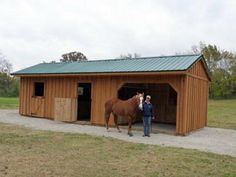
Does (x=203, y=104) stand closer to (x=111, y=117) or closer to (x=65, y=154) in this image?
(x=111, y=117)

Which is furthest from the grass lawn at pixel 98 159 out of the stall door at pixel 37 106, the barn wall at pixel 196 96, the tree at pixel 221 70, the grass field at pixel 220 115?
the tree at pixel 221 70

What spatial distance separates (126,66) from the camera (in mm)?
16297

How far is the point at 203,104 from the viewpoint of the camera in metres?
17.1

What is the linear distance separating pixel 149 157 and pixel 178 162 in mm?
854

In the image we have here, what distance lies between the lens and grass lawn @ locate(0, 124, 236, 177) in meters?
7.21

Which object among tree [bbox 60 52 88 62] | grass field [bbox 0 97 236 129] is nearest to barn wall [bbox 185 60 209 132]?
grass field [bbox 0 97 236 129]

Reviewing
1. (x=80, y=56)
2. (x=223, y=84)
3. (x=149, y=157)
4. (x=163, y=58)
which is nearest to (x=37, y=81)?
(x=163, y=58)

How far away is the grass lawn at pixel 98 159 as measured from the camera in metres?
7.21

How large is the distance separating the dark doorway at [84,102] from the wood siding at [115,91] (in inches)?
74.7

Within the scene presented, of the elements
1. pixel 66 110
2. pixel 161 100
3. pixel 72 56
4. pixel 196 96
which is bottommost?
pixel 66 110

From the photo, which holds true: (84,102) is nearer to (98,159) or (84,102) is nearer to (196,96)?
(196,96)

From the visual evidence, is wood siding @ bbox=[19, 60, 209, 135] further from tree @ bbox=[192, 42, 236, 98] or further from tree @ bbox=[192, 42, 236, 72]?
tree @ bbox=[192, 42, 236, 72]

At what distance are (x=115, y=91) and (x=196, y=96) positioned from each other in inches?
149

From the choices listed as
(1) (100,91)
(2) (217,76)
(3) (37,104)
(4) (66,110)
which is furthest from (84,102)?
(2) (217,76)
